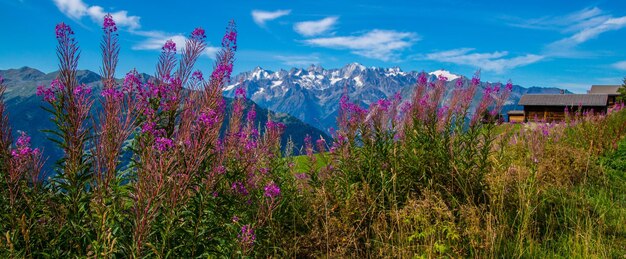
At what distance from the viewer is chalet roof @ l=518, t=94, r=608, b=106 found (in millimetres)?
68562

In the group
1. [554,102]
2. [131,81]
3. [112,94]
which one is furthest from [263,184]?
[554,102]

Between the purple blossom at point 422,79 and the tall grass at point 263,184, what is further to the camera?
the purple blossom at point 422,79

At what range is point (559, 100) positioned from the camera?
6881 centimetres

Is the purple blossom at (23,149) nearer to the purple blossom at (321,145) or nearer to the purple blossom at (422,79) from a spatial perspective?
the purple blossom at (321,145)

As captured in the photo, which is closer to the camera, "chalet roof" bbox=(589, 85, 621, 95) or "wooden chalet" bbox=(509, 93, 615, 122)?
"wooden chalet" bbox=(509, 93, 615, 122)

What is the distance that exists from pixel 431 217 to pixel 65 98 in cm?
468

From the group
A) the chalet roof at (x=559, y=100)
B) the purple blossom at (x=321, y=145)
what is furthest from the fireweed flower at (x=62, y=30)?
the chalet roof at (x=559, y=100)

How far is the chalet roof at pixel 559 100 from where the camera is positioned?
6856 cm

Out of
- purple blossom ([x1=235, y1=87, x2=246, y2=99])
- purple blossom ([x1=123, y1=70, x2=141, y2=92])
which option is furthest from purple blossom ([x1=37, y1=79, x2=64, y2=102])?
purple blossom ([x1=235, y1=87, x2=246, y2=99])

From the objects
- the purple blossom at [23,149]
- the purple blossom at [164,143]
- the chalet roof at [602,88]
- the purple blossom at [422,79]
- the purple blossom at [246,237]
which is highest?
the chalet roof at [602,88]

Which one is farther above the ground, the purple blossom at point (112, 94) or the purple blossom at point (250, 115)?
the purple blossom at point (112, 94)

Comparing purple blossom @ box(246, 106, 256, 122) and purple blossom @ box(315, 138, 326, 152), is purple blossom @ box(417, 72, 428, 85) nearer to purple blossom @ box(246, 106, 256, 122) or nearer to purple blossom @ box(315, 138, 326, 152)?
purple blossom @ box(315, 138, 326, 152)

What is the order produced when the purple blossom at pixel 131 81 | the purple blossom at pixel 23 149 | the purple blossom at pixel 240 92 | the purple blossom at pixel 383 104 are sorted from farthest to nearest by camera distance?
the purple blossom at pixel 383 104, the purple blossom at pixel 240 92, the purple blossom at pixel 23 149, the purple blossom at pixel 131 81

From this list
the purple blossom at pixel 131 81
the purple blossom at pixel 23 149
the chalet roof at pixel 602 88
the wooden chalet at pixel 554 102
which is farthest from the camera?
the chalet roof at pixel 602 88
